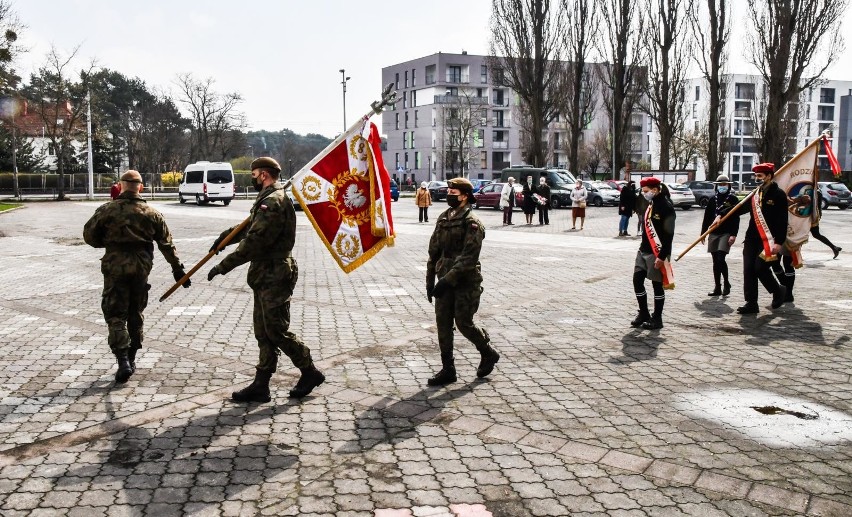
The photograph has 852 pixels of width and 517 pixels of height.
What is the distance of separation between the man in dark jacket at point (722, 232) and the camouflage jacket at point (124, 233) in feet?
23.3

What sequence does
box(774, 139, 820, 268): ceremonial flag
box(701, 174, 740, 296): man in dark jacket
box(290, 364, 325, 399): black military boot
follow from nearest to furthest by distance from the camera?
box(290, 364, 325, 399): black military boot
box(774, 139, 820, 268): ceremonial flag
box(701, 174, 740, 296): man in dark jacket

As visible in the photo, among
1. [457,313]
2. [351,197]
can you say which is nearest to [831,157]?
[457,313]

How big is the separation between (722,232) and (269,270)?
7168 millimetres

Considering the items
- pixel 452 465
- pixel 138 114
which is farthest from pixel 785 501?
pixel 138 114

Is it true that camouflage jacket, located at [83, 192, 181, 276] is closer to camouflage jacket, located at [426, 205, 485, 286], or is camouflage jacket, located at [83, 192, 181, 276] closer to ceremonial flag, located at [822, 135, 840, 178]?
camouflage jacket, located at [426, 205, 485, 286]

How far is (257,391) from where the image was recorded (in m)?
5.73

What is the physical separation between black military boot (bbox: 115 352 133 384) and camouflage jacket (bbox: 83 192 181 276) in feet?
2.22

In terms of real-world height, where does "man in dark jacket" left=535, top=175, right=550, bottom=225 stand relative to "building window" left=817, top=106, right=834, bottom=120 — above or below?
below

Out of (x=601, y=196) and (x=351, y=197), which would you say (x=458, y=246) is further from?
(x=601, y=196)

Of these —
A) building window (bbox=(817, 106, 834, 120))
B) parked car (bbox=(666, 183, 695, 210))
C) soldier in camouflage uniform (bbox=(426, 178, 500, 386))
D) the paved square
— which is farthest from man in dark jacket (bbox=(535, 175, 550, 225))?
building window (bbox=(817, 106, 834, 120))

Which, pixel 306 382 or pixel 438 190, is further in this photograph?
pixel 438 190

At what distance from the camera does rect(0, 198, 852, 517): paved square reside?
4059 mm

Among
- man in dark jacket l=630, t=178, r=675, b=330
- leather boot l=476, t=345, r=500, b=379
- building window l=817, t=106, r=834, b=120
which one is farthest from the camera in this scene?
building window l=817, t=106, r=834, b=120

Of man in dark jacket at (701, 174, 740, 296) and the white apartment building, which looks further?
the white apartment building
